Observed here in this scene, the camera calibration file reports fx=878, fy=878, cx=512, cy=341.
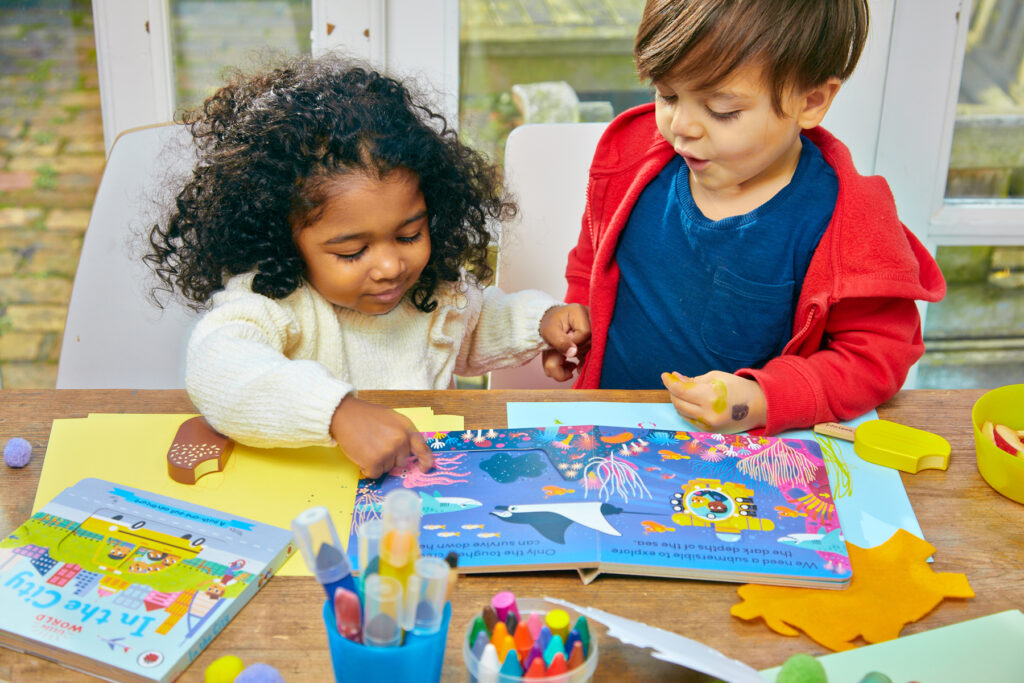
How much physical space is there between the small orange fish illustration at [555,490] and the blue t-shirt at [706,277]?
458 mm

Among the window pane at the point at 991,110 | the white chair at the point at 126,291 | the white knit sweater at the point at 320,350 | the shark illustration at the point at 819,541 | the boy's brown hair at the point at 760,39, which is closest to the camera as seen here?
the shark illustration at the point at 819,541

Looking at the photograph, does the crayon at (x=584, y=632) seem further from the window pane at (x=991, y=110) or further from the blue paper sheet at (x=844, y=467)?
the window pane at (x=991, y=110)

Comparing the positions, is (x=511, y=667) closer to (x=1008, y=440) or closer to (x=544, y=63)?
(x=1008, y=440)

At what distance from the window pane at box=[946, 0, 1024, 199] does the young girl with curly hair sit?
1.16 meters

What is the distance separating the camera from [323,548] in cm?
49

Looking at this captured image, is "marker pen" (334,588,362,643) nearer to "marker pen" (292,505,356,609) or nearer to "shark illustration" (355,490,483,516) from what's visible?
"marker pen" (292,505,356,609)

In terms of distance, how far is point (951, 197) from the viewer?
5.94ft

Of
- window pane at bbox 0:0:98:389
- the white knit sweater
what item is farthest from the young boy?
window pane at bbox 0:0:98:389

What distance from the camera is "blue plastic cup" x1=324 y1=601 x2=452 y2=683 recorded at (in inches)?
20.1

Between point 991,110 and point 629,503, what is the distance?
1447 mm

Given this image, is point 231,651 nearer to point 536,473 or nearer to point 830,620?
point 536,473

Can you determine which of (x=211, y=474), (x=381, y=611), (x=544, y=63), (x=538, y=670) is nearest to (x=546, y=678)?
(x=538, y=670)

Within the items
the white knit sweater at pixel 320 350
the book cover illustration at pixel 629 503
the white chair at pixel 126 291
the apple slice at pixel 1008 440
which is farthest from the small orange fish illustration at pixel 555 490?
the white chair at pixel 126 291

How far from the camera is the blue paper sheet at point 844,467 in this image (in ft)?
2.52
